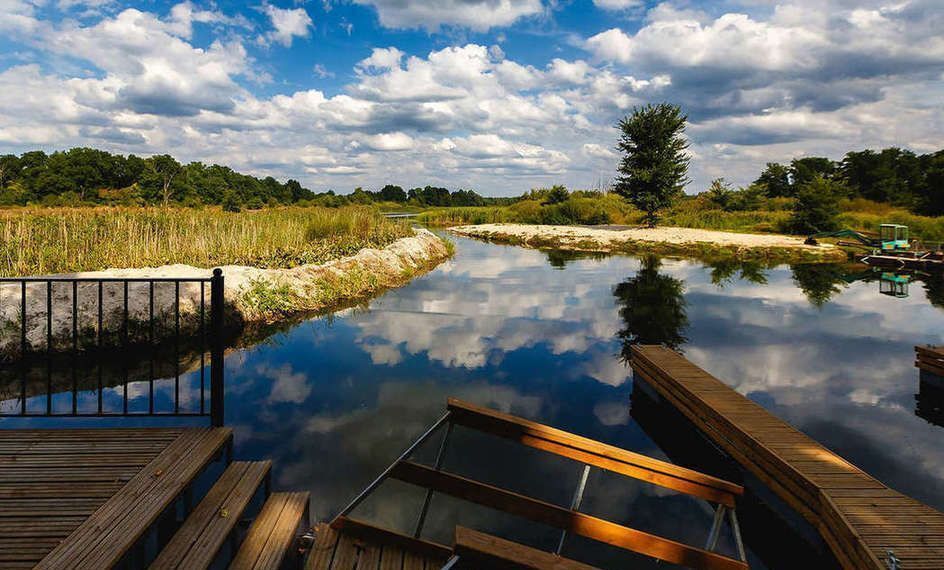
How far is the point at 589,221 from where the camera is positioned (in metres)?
47.1

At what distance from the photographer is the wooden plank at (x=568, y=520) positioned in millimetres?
2754

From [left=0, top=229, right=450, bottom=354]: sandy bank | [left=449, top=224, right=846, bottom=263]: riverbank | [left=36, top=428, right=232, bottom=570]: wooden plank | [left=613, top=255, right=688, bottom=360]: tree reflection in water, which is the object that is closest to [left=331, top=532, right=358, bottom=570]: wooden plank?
[left=36, top=428, right=232, bottom=570]: wooden plank

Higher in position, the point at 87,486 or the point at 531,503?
the point at 531,503

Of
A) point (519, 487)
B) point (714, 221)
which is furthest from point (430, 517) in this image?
point (714, 221)

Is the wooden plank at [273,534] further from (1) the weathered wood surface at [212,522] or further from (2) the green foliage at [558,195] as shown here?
(2) the green foliage at [558,195]

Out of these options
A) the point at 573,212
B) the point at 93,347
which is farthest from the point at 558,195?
the point at 93,347

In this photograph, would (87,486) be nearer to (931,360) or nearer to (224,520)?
(224,520)

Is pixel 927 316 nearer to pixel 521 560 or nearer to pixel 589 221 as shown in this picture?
pixel 521 560

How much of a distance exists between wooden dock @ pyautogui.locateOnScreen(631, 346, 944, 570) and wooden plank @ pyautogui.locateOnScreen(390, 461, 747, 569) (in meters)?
1.47

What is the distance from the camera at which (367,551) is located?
3.11m

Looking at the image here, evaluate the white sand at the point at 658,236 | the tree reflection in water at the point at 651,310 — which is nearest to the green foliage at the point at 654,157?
the white sand at the point at 658,236

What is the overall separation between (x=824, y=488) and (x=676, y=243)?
28.2 metres

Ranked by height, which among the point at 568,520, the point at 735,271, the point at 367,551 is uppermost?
the point at 735,271

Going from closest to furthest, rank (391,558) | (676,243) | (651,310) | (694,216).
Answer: (391,558) < (651,310) < (676,243) < (694,216)
